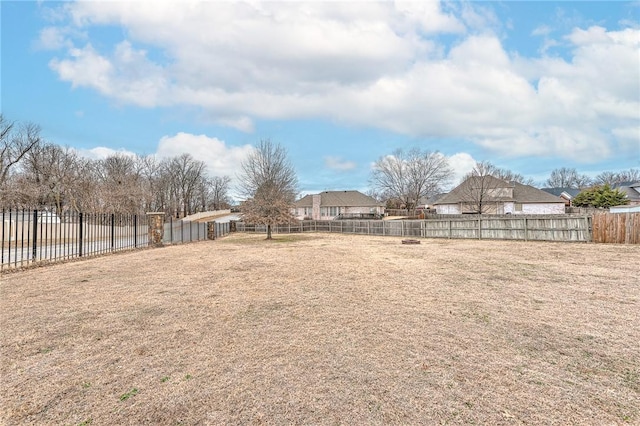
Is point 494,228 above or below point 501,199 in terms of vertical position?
below

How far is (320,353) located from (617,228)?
19.0 metres

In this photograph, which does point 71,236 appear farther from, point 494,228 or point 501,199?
point 501,199

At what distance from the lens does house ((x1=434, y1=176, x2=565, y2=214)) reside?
119ft

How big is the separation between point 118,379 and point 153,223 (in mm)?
15402

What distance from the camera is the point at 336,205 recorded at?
54.7 metres

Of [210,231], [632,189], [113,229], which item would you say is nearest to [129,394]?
[113,229]

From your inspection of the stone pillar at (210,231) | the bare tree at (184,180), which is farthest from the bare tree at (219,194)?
the stone pillar at (210,231)

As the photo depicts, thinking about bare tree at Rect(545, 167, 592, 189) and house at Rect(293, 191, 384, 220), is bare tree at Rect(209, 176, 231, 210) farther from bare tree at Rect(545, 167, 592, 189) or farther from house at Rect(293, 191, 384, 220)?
bare tree at Rect(545, 167, 592, 189)

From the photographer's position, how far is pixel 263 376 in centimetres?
294

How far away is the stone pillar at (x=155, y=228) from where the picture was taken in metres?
16.5

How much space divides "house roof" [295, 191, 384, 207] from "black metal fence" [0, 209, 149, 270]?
1571 inches

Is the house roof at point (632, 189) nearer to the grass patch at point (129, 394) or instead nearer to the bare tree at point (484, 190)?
the bare tree at point (484, 190)

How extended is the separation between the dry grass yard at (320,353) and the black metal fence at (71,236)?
11.2ft

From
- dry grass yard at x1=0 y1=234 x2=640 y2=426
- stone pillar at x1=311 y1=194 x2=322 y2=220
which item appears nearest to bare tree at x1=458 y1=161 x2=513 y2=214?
stone pillar at x1=311 y1=194 x2=322 y2=220
